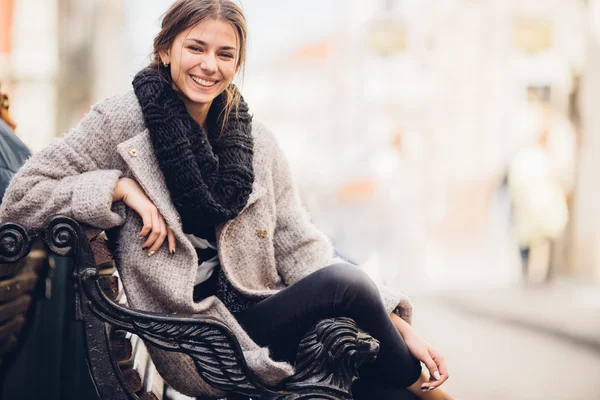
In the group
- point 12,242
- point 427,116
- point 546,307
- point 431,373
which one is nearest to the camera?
point 12,242

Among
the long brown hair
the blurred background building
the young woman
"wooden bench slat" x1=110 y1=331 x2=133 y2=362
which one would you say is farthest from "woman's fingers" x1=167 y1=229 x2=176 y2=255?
the blurred background building

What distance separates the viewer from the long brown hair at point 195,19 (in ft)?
7.41

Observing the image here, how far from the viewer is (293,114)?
17.5 meters

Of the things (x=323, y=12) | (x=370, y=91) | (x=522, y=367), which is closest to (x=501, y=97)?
(x=370, y=91)

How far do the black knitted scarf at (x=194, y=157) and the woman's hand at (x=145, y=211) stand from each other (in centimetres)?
8

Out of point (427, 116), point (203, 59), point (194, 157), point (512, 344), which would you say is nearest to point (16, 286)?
point (194, 157)

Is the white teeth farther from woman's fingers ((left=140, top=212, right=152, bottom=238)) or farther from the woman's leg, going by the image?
the woman's leg

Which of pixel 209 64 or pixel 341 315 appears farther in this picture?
pixel 209 64

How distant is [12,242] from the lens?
192 centimetres

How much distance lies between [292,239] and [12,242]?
88cm

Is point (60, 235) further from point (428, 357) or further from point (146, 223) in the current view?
point (428, 357)

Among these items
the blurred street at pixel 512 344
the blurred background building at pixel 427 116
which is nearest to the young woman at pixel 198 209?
the blurred street at pixel 512 344

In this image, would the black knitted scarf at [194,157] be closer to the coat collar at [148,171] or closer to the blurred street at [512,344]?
the coat collar at [148,171]

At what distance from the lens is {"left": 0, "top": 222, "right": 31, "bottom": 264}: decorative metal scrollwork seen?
1.91m
